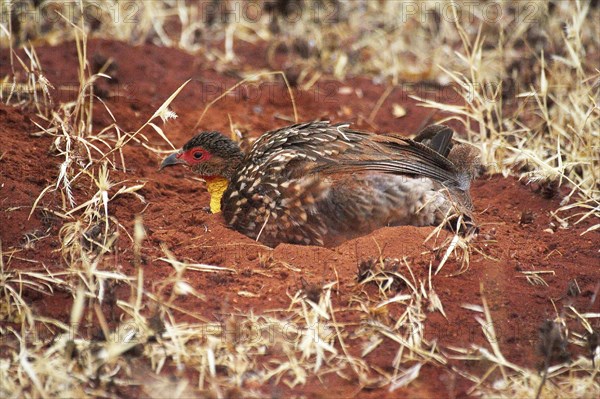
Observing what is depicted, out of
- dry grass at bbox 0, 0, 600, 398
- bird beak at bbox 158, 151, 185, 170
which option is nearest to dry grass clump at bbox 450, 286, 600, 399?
dry grass at bbox 0, 0, 600, 398

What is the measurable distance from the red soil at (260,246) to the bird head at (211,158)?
0.64ft

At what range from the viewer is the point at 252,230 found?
485 cm

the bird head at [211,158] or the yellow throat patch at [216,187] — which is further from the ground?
the bird head at [211,158]

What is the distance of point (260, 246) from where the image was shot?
459 cm

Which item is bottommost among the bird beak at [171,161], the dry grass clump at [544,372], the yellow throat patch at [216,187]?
the yellow throat patch at [216,187]

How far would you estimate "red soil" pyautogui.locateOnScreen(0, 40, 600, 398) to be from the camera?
3.85 metres

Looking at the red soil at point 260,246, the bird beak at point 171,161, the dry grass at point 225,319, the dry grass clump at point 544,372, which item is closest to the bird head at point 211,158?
the bird beak at point 171,161

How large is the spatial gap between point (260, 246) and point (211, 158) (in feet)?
3.06

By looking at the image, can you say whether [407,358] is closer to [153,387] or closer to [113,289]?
[153,387]

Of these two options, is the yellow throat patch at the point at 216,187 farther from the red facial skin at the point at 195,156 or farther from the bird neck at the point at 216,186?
the red facial skin at the point at 195,156

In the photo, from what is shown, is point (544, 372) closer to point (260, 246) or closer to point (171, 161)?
point (260, 246)

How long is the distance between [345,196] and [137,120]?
1.99m

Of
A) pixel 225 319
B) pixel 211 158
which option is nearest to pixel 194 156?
pixel 211 158

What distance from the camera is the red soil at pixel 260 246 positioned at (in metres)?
3.85
